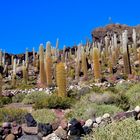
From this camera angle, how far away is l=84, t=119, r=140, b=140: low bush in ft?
27.1

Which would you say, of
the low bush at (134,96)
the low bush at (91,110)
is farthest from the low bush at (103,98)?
the low bush at (91,110)

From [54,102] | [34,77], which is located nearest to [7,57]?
[34,77]

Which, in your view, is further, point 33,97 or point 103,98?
point 33,97

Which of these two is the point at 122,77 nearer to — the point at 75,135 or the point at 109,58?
the point at 109,58

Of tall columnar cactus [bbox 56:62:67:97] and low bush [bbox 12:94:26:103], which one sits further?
low bush [bbox 12:94:26:103]

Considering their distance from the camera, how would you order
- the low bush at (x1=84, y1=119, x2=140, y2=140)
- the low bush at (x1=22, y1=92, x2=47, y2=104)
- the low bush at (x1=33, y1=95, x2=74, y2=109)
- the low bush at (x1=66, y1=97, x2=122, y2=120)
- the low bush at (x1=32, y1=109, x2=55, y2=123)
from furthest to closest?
the low bush at (x1=22, y1=92, x2=47, y2=104)
the low bush at (x1=33, y1=95, x2=74, y2=109)
the low bush at (x1=32, y1=109, x2=55, y2=123)
the low bush at (x1=66, y1=97, x2=122, y2=120)
the low bush at (x1=84, y1=119, x2=140, y2=140)

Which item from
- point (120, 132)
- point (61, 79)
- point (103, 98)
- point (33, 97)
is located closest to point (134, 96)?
point (103, 98)

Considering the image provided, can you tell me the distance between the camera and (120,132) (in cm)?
845

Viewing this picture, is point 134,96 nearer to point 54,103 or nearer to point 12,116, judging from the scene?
point 54,103

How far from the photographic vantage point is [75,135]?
12.9 metres

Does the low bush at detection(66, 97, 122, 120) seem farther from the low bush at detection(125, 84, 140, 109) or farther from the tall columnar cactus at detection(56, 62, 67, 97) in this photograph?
the tall columnar cactus at detection(56, 62, 67, 97)

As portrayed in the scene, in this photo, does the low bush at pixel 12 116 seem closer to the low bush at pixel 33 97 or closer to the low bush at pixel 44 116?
the low bush at pixel 44 116

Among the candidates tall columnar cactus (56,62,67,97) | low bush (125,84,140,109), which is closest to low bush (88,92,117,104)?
low bush (125,84,140,109)

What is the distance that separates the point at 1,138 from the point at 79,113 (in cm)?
345
